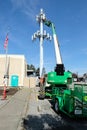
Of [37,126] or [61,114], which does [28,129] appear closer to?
[37,126]

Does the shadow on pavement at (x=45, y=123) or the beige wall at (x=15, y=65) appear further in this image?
the beige wall at (x=15, y=65)

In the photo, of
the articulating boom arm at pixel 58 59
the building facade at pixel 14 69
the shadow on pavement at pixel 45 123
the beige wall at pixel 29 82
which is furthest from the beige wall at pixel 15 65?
the shadow on pavement at pixel 45 123

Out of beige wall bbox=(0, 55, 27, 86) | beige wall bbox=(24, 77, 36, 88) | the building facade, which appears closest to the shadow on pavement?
the building facade

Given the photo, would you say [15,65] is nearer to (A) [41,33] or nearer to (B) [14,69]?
(B) [14,69]

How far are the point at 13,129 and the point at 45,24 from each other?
19.1 metres

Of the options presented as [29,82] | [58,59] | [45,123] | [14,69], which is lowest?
[45,123]

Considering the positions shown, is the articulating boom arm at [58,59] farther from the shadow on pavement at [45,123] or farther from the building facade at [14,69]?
the building facade at [14,69]

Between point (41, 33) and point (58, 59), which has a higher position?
point (41, 33)

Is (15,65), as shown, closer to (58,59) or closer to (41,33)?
(41,33)

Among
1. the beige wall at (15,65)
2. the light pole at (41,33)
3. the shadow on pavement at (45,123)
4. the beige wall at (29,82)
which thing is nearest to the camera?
the shadow on pavement at (45,123)

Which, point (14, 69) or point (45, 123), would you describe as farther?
point (14, 69)

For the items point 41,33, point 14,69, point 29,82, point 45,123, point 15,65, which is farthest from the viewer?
point 29,82

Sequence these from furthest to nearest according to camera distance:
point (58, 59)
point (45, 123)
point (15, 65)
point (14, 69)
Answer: point (15, 65), point (14, 69), point (58, 59), point (45, 123)

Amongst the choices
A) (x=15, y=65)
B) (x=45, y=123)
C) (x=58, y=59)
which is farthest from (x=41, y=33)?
(x=15, y=65)
